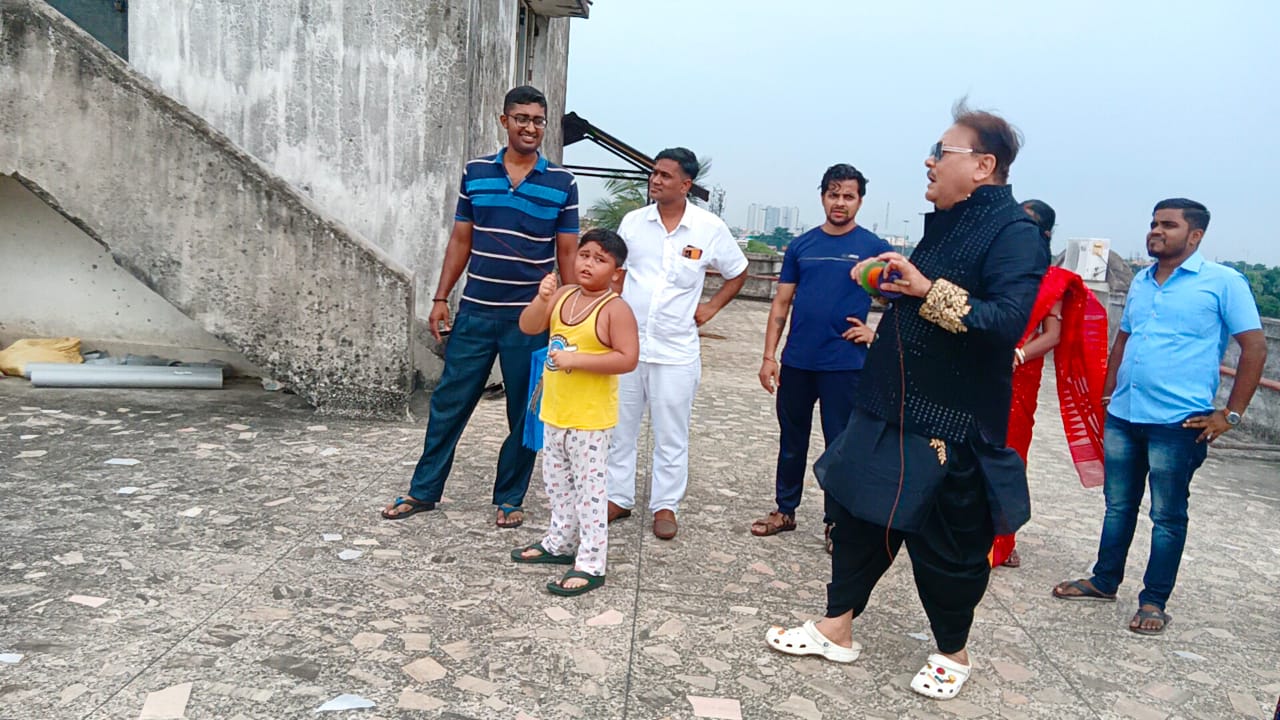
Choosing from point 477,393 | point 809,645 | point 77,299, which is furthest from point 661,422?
point 77,299

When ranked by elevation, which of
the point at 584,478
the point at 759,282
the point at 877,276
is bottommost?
the point at 759,282

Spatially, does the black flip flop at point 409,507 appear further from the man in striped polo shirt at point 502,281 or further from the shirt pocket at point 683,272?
the shirt pocket at point 683,272

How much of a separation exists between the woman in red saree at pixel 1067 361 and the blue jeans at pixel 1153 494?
0.31 meters

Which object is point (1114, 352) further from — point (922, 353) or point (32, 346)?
point (32, 346)

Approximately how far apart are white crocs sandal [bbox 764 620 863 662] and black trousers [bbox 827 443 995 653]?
30 cm

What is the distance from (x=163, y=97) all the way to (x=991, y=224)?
17.8 feet

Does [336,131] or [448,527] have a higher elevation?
[336,131]

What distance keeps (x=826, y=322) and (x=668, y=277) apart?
2.69 feet

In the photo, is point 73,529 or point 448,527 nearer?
point 73,529

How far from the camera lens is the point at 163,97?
237 inches

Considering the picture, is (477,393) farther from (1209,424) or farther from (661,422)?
(1209,424)

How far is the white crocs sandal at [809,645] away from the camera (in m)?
3.37

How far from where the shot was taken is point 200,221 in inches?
243

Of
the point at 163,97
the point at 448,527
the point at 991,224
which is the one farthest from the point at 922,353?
the point at 163,97
